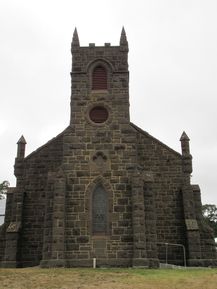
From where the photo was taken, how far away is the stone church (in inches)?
851

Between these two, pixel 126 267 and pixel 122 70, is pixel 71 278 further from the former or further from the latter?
pixel 122 70

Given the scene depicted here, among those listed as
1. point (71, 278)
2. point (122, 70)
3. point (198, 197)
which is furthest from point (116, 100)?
point (71, 278)

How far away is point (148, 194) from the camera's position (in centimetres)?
2245

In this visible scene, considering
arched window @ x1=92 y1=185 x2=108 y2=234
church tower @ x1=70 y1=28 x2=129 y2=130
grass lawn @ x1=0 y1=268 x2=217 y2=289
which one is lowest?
grass lawn @ x1=0 y1=268 x2=217 y2=289

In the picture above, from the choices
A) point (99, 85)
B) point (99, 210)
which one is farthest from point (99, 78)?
point (99, 210)

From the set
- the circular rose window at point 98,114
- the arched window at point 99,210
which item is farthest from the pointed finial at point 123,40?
the arched window at point 99,210

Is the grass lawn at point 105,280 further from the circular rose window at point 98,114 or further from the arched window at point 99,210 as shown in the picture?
the circular rose window at point 98,114

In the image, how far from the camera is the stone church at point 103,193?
21.6 m

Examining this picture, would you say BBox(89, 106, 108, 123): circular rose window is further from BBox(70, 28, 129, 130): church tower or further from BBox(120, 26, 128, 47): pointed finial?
BBox(120, 26, 128, 47): pointed finial

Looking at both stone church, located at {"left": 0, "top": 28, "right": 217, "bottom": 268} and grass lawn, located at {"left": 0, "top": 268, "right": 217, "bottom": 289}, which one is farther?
stone church, located at {"left": 0, "top": 28, "right": 217, "bottom": 268}

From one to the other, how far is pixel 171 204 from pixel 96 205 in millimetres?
5614

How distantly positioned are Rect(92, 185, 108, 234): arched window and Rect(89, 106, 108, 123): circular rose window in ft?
13.4

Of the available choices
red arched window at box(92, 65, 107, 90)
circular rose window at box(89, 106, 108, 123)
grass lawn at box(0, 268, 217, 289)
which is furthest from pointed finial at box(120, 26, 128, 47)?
grass lawn at box(0, 268, 217, 289)

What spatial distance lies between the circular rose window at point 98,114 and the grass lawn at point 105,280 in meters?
9.60
